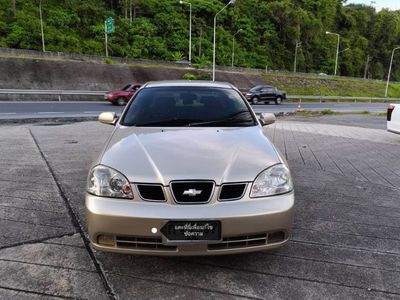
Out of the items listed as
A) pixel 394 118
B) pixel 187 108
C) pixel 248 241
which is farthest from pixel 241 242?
pixel 394 118

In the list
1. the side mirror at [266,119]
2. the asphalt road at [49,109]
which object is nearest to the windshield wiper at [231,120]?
the side mirror at [266,119]

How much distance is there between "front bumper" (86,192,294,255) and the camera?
2.70 metres

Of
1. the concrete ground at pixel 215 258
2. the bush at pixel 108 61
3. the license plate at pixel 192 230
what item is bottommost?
the concrete ground at pixel 215 258

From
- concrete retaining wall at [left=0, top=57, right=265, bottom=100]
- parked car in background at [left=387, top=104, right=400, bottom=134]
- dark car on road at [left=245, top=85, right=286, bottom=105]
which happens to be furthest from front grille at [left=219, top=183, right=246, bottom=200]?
dark car on road at [left=245, top=85, right=286, bottom=105]

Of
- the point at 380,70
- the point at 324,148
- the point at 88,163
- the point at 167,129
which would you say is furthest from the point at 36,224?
the point at 380,70

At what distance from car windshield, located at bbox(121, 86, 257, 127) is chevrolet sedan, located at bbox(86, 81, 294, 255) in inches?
28.5

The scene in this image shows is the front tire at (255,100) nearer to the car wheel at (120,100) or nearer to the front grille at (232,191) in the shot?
the car wheel at (120,100)

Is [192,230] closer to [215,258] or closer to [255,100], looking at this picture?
[215,258]

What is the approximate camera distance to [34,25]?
45000mm

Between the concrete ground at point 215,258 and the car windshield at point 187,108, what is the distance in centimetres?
134

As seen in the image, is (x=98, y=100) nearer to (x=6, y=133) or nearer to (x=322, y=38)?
(x=6, y=133)

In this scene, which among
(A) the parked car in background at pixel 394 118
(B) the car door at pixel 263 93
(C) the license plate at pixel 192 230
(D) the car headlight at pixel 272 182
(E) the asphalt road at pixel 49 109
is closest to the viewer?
(C) the license plate at pixel 192 230

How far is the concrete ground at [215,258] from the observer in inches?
111

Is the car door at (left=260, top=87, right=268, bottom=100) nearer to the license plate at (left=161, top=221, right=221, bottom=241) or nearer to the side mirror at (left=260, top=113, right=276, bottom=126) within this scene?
the side mirror at (left=260, top=113, right=276, bottom=126)
